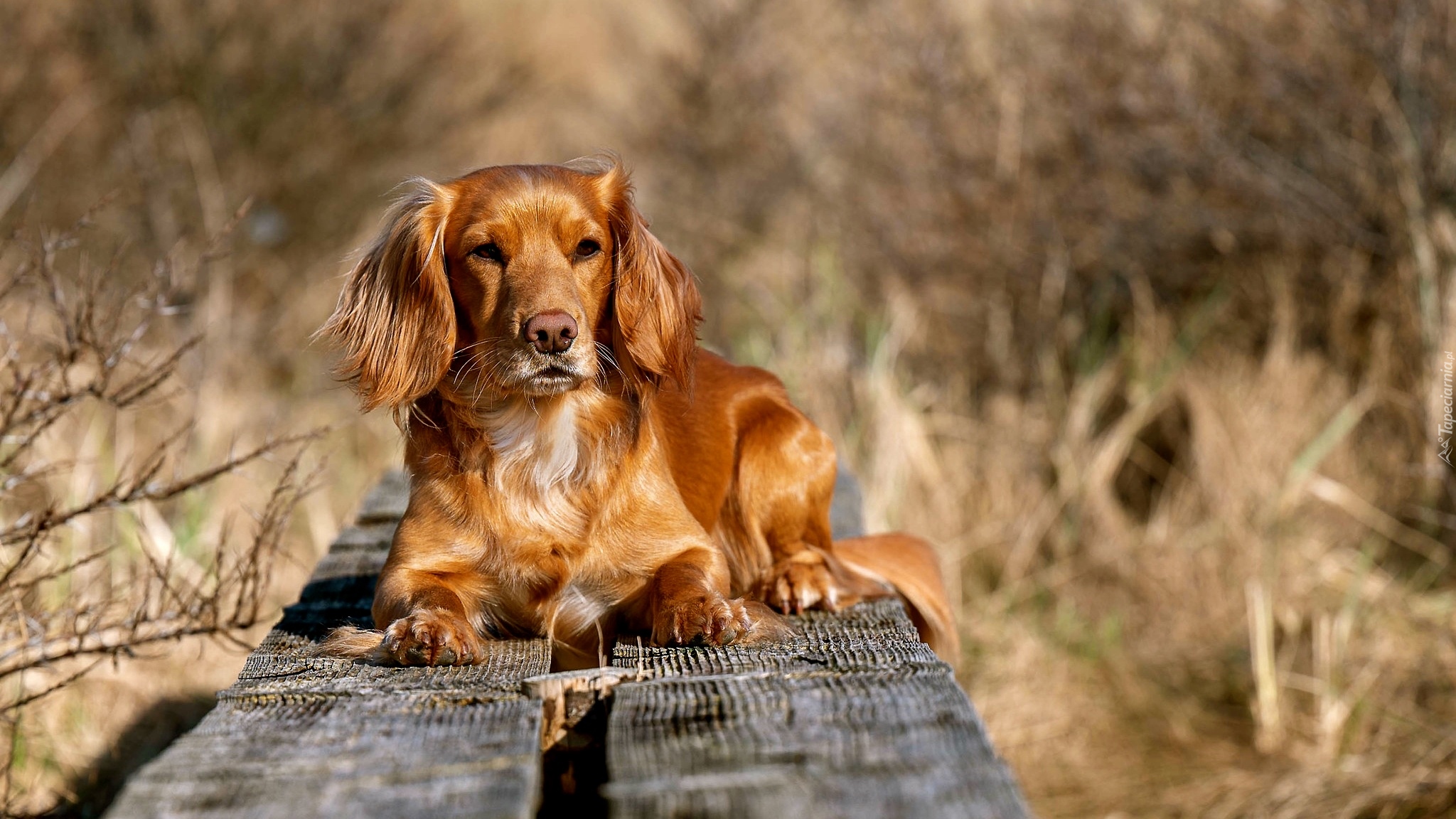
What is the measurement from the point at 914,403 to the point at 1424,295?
7.15ft

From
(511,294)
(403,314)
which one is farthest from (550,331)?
(403,314)

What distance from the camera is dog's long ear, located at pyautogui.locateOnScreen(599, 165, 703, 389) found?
301 cm

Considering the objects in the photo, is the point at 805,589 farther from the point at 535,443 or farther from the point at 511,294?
the point at 511,294

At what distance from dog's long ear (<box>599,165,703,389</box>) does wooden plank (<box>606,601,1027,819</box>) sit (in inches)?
27.2

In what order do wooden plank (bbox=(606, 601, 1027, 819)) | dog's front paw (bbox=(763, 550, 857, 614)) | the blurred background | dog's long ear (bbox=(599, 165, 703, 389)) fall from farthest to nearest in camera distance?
the blurred background, dog's front paw (bbox=(763, 550, 857, 614)), dog's long ear (bbox=(599, 165, 703, 389)), wooden plank (bbox=(606, 601, 1027, 819))

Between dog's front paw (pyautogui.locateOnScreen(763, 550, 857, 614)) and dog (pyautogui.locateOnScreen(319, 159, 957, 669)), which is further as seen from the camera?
dog's front paw (pyautogui.locateOnScreen(763, 550, 857, 614))

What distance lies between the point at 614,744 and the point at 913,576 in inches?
67.7

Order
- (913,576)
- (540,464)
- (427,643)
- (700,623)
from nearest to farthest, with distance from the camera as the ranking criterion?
(427,643) < (700,623) < (540,464) < (913,576)

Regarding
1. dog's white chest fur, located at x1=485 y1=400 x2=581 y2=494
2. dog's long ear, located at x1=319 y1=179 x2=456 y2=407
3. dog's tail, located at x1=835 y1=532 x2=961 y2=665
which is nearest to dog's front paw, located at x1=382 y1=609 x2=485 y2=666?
dog's white chest fur, located at x1=485 y1=400 x2=581 y2=494

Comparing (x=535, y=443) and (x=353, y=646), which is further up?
(x=535, y=443)

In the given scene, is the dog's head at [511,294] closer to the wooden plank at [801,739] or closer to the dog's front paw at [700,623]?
the dog's front paw at [700,623]

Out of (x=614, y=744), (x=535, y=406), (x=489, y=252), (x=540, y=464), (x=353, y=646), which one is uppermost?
(x=489, y=252)

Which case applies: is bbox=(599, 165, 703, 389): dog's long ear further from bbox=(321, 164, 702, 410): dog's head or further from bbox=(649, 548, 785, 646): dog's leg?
bbox=(649, 548, 785, 646): dog's leg

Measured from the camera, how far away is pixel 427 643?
2.56 m
